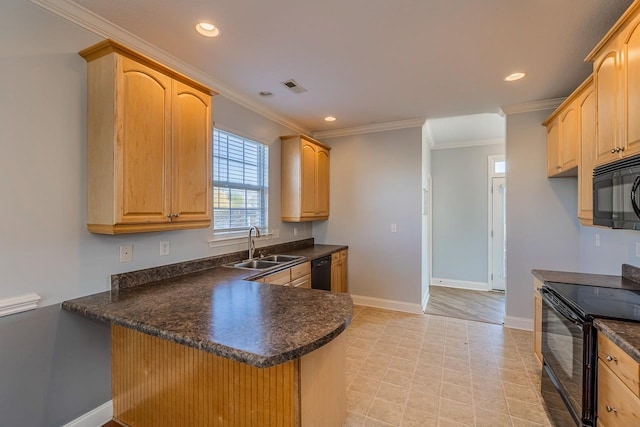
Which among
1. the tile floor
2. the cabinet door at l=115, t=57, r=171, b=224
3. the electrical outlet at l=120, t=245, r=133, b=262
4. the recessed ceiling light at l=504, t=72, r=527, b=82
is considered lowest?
the tile floor

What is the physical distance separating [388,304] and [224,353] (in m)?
3.42

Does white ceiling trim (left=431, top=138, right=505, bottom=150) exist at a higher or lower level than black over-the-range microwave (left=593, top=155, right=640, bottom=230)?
higher

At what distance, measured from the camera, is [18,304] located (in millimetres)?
1528

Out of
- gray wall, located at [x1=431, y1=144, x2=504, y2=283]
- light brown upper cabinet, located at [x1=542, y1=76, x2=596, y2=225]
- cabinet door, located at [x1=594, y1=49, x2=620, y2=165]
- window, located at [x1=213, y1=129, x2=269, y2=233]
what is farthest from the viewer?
gray wall, located at [x1=431, y1=144, x2=504, y2=283]

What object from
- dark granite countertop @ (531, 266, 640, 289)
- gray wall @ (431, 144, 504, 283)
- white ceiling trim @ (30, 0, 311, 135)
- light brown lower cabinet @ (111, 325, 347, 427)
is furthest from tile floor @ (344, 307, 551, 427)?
white ceiling trim @ (30, 0, 311, 135)

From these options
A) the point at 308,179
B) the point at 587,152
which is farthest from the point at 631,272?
the point at 308,179

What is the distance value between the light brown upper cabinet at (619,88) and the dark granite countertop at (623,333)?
91 cm

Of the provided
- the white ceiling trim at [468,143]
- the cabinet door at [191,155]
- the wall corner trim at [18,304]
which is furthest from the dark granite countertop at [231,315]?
the white ceiling trim at [468,143]

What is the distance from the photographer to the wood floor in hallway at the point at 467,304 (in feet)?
12.9

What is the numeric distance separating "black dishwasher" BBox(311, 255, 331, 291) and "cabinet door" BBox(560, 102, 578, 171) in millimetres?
2695

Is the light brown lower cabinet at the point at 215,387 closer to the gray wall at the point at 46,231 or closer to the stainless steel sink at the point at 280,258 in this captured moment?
the gray wall at the point at 46,231

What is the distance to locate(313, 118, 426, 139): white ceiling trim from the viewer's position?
4000mm

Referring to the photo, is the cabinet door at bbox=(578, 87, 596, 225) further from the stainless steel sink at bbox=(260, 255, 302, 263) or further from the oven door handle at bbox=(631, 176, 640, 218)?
the stainless steel sink at bbox=(260, 255, 302, 263)

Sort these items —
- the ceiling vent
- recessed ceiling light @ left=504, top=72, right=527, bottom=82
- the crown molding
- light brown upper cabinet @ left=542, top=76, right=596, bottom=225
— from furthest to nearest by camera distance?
the crown molding → the ceiling vent → recessed ceiling light @ left=504, top=72, right=527, bottom=82 → light brown upper cabinet @ left=542, top=76, right=596, bottom=225
